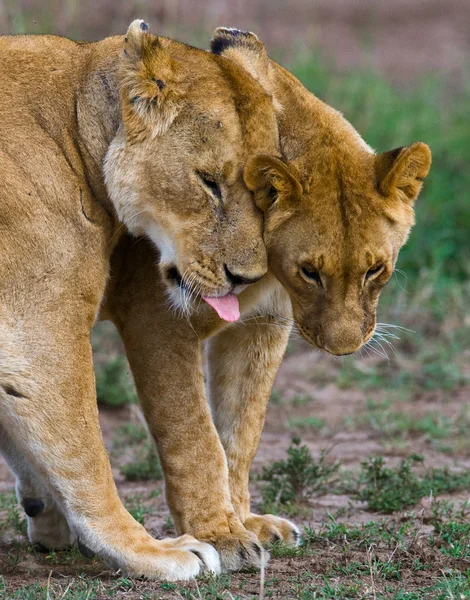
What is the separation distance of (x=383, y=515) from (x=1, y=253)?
5.92 feet

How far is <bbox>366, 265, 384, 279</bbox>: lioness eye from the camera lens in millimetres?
3438

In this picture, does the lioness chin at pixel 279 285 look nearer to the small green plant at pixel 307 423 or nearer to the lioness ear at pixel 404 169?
the lioness ear at pixel 404 169

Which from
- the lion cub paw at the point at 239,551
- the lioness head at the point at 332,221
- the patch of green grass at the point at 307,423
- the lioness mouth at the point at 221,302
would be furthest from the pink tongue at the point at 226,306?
the patch of green grass at the point at 307,423

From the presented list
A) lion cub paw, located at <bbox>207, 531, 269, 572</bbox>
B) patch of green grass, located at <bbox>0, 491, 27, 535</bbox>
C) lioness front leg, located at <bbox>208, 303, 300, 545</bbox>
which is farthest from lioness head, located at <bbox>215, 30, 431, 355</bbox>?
patch of green grass, located at <bbox>0, 491, 27, 535</bbox>

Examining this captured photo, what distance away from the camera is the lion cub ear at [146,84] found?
334 cm

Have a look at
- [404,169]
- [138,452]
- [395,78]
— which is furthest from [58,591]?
[395,78]

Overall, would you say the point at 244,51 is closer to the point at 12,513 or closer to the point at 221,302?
the point at 221,302

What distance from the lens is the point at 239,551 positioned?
352cm

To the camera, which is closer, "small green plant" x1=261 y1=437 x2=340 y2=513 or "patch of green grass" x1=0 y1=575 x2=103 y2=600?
"patch of green grass" x1=0 y1=575 x2=103 y2=600

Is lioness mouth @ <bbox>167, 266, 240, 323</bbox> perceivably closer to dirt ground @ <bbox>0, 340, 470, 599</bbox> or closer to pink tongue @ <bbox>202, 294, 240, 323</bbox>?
pink tongue @ <bbox>202, 294, 240, 323</bbox>

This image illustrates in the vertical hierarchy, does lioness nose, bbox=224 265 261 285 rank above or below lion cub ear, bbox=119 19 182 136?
below

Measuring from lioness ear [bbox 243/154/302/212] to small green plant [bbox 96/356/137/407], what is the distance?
2.43 m

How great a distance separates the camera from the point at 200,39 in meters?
8.59

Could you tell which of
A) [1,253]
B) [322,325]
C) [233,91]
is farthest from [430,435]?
[1,253]
